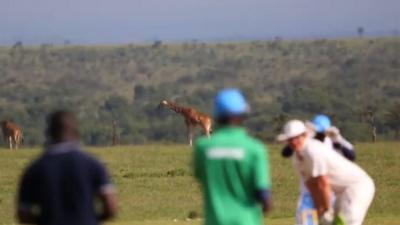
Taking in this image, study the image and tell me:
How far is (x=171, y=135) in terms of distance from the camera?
71.0 m

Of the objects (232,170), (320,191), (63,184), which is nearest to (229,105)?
(232,170)

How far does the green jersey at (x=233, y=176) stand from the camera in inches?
373

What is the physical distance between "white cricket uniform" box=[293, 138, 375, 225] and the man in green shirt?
8.53 ft

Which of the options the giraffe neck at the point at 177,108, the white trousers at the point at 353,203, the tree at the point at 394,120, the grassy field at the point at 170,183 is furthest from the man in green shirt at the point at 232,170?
the tree at the point at 394,120

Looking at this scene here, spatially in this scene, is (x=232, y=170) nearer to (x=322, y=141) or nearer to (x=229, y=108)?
(x=229, y=108)

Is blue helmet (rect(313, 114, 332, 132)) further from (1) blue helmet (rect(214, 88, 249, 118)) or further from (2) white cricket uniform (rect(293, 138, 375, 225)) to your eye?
(1) blue helmet (rect(214, 88, 249, 118))

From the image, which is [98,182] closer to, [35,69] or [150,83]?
[150,83]

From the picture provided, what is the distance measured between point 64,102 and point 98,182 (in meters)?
78.5

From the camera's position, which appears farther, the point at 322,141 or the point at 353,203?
the point at 322,141

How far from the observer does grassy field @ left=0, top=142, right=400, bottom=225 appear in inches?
945

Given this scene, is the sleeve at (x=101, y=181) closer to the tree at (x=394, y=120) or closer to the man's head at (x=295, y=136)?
the man's head at (x=295, y=136)

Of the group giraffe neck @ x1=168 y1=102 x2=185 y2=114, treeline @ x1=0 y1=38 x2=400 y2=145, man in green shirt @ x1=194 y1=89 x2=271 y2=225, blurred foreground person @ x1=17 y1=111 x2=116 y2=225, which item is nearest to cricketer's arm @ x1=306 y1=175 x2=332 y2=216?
man in green shirt @ x1=194 y1=89 x2=271 y2=225

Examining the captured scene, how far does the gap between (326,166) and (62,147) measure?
3.76 meters

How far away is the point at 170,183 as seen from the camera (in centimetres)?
3002
